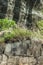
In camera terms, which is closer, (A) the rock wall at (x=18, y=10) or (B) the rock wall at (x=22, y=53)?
(B) the rock wall at (x=22, y=53)

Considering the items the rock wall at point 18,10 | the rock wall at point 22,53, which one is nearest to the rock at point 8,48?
the rock wall at point 22,53

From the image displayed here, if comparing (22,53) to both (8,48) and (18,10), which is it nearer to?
(8,48)

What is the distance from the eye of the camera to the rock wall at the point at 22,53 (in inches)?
381

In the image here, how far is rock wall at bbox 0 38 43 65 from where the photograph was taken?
31.8ft

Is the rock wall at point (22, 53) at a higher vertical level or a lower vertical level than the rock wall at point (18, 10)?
higher

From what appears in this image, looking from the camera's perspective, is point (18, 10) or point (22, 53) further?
point (18, 10)

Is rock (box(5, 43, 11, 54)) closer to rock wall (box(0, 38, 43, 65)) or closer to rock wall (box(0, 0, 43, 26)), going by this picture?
rock wall (box(0, 38, 43, 65))

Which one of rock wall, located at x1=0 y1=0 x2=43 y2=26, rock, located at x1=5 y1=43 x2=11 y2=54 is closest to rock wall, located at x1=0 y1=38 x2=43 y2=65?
rock, located at x1=5 y1=43 x2=11 y2=54

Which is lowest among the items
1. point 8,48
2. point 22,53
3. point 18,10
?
point 18,10

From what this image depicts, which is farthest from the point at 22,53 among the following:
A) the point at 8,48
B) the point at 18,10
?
the point at 18,10

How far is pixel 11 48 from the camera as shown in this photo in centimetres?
980

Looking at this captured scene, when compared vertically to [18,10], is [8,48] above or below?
above

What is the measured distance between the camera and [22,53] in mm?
9750

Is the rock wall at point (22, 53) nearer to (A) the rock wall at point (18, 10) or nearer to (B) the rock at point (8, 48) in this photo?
(B) the rock at point (8, 48)
